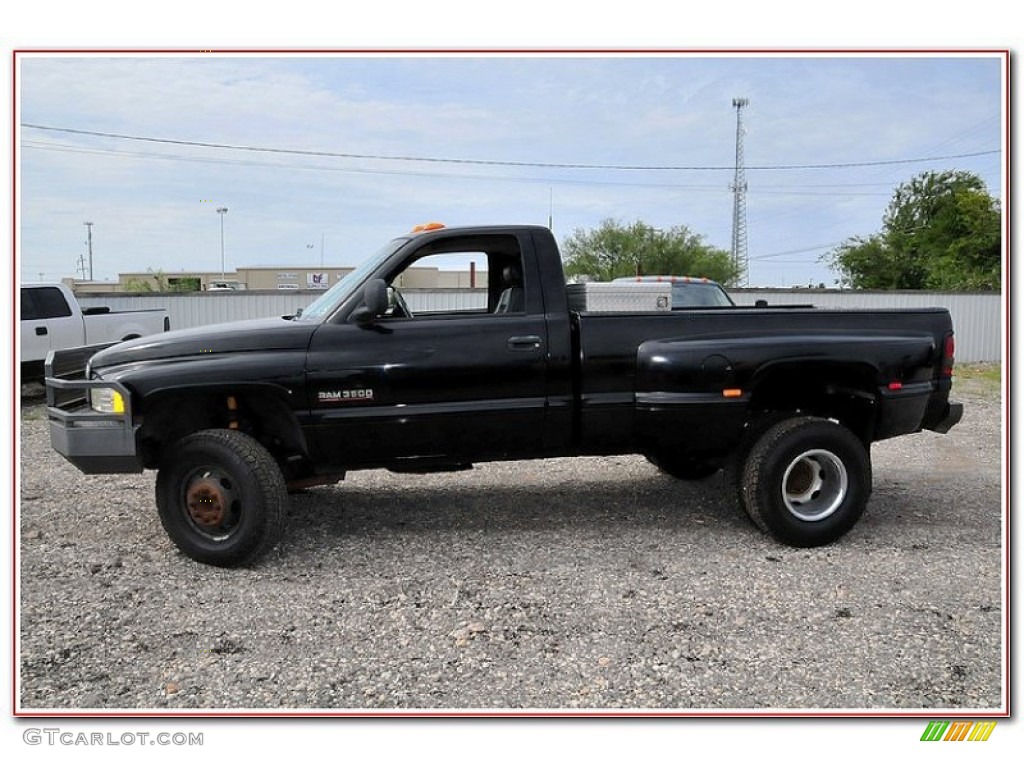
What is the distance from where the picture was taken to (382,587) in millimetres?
4402

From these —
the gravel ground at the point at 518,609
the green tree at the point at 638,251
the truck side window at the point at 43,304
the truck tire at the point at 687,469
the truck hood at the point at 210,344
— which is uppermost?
the green tree at the point at 638,251

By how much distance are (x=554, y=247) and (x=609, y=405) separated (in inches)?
40.3

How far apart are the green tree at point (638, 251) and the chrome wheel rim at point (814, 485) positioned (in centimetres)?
2885

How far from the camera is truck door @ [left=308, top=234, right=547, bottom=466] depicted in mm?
4684

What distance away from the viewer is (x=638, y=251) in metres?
34.1

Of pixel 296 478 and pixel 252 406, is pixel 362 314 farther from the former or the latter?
pixel 296 478

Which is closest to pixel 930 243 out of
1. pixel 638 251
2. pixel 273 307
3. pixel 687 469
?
pixel 638 251

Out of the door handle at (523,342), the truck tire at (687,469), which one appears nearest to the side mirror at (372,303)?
the door handle at (523,342)

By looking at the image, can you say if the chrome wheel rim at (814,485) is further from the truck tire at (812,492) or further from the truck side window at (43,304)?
the truck side window at (43,304)

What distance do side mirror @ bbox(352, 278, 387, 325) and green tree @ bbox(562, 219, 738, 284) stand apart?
96.0 ft

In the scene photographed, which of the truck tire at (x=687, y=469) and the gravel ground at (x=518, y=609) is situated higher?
the truck tire at (x=687, y=469)

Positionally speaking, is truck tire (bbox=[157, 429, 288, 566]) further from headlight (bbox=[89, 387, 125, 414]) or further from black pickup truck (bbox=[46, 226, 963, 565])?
→ headlight (bbox=[89, 387, 125, 414])

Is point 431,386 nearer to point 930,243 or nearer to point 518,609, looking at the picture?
point 518,609

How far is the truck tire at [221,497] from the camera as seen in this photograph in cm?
457
